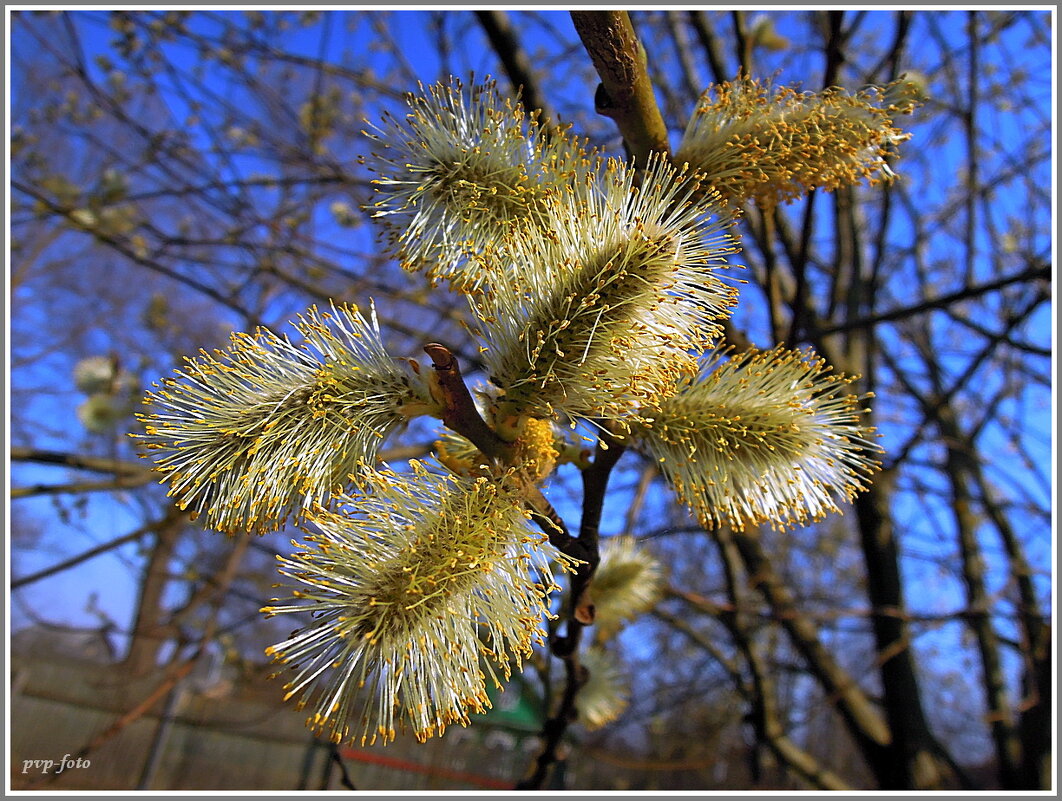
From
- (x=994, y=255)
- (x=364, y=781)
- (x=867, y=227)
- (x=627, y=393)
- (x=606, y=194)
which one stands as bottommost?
(x=364, y=781)

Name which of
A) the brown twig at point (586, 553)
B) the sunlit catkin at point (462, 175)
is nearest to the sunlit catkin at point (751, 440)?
the brown twig at point (586, 553)

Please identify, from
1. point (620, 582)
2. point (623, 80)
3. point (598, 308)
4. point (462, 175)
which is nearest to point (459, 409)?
point (598, 308)

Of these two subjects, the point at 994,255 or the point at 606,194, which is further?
the point at 994,255

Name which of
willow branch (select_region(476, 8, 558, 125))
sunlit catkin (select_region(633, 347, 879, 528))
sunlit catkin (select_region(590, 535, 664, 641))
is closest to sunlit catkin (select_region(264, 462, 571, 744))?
sunlit catkin (select_region(633, 347, 879, 528))

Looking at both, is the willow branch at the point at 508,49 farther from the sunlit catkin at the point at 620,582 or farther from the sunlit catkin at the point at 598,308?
the sunlit catkin at the point at 598,308

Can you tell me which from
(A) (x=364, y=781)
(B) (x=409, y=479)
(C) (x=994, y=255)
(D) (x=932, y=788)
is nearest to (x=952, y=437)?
(C) (x=994, y=255)

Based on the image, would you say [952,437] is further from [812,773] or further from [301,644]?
[301,644]
